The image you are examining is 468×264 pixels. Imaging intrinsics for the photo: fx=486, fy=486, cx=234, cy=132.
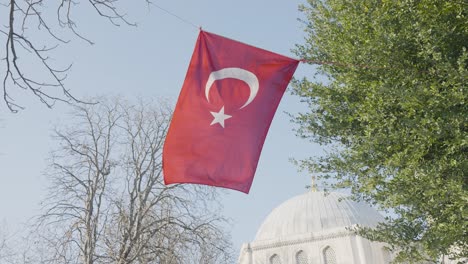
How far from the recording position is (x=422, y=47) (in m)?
9.70

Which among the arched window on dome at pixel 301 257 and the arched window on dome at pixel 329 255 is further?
the arched window on dome at pixel 301 257

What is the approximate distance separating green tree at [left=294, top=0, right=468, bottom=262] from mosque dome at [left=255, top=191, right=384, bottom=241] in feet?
100

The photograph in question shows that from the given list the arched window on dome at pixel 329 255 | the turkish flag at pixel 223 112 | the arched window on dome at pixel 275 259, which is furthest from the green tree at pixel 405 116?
the arched window on dome at pixel 275 259

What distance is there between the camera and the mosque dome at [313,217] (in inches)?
1670

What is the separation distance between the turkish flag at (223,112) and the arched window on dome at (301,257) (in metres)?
34.3

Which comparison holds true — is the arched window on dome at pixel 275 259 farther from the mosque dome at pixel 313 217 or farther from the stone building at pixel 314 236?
the mosque dome at pixel 313 217

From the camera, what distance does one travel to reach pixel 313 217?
43562 mm

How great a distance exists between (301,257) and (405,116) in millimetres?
32463

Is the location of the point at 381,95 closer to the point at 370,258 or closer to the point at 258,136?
the point at 258,136

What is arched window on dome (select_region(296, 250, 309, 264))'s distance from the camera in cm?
3975

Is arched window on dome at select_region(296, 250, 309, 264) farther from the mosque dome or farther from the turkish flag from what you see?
the turkish flag

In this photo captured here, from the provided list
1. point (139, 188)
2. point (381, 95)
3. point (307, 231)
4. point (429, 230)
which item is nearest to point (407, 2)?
point (381, 95)

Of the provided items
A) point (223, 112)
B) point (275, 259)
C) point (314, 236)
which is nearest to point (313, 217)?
point (314, 236)

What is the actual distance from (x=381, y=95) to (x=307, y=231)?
1334 inches
